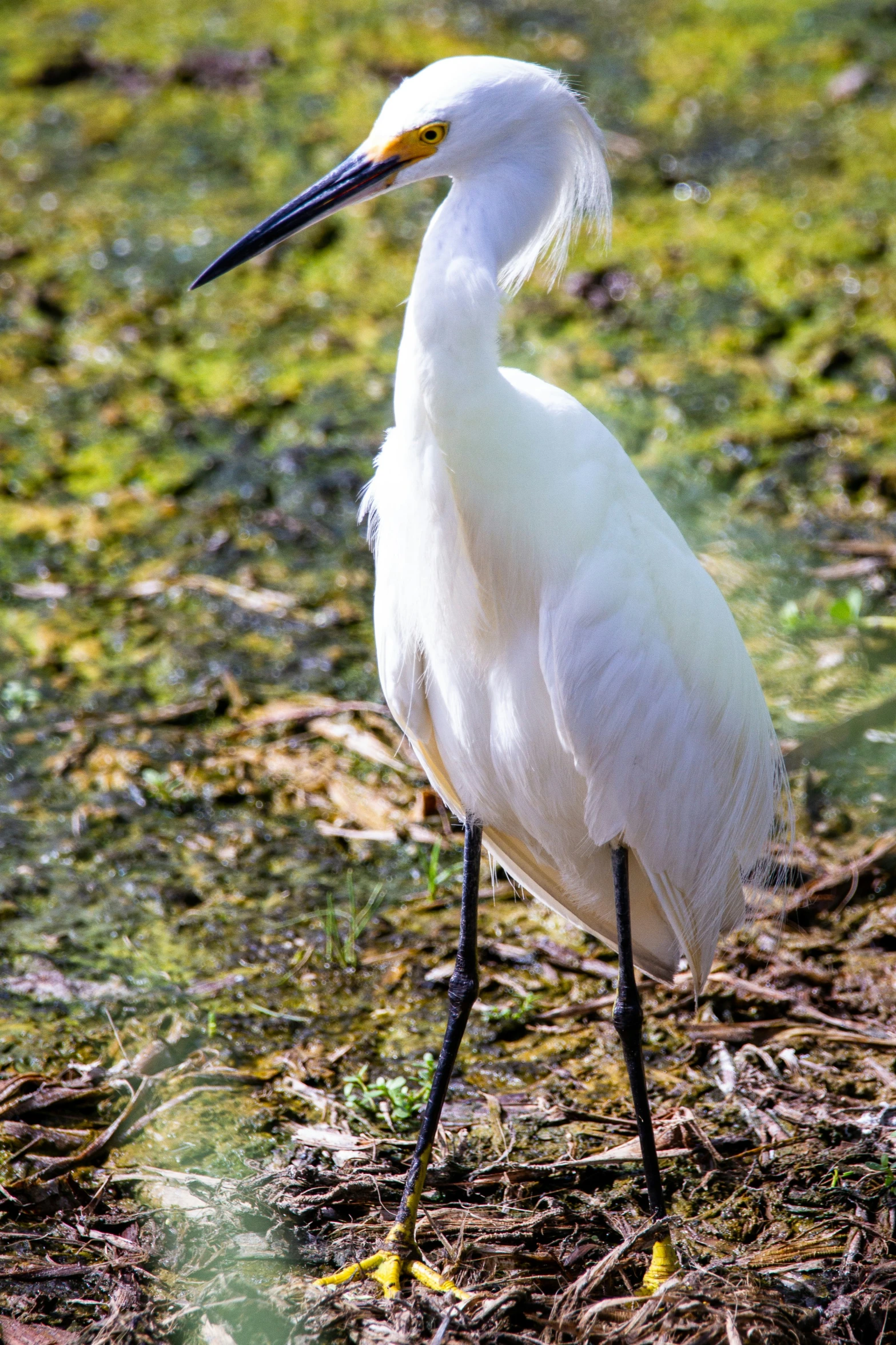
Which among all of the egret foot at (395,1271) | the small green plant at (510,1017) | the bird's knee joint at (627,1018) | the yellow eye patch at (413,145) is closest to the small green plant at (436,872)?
the small green plant at (510,1017)

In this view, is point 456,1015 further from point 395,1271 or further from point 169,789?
point 169,789

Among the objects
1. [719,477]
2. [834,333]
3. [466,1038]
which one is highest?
[834,333]

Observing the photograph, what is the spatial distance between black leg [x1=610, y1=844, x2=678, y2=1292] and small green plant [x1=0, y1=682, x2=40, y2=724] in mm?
2075

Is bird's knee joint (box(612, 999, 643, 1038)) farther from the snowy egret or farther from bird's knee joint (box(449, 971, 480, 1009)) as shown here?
bird's knee joint (box(449, 971, 480, 1009))

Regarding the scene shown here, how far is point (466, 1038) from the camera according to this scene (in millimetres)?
3035

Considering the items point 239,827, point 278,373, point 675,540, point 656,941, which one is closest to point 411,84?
point 675,540

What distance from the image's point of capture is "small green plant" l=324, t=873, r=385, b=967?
10.3 ft

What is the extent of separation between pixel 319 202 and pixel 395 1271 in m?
1.95

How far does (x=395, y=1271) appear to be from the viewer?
92.0 inches

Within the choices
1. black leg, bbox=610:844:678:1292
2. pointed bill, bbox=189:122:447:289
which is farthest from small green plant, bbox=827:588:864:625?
pointed bill, bbox=189:122:447:289

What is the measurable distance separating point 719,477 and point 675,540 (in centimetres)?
239

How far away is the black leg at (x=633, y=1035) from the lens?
242 cm

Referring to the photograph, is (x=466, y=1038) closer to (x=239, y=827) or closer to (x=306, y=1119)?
(x=306, y=1119)

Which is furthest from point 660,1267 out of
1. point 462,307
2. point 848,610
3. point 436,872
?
point 848,610
